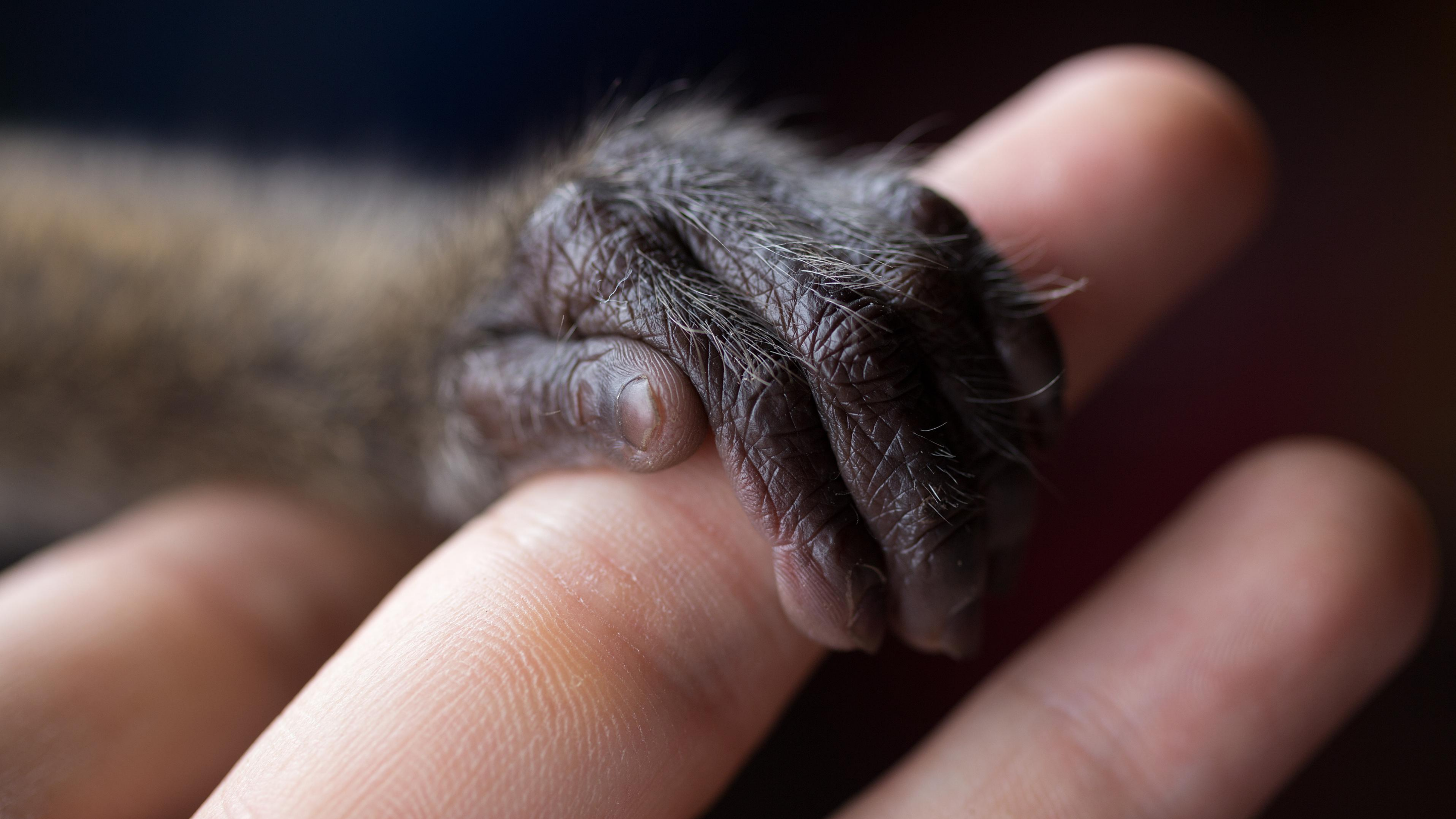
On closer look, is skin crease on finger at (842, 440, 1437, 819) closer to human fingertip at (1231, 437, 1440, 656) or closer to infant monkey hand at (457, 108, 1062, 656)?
human fingertip at (1231, 437, 1440, 656)

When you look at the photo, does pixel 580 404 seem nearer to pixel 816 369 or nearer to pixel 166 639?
pixel 816 369

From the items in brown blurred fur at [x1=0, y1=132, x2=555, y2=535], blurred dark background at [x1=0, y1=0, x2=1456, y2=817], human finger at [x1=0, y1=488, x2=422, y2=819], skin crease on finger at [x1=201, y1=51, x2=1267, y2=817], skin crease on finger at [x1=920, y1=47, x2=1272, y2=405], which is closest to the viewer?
skin crease on finger at [x1=201, y1=51, x2=1267, y2=817]

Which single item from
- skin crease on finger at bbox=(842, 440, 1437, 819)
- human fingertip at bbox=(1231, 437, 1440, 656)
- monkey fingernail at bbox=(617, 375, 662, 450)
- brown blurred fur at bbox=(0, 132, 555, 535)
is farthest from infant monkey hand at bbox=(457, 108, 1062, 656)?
human fingertip at bbox=(1231, 437, 1440, 656)

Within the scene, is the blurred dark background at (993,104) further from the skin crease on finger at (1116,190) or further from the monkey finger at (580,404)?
the monkey finger at (580,404)

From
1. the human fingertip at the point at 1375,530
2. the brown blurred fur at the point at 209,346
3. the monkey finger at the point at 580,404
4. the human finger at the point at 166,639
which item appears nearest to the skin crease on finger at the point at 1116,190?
the human fingertip at the point at 1375,530

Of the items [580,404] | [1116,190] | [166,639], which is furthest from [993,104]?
[166,639]

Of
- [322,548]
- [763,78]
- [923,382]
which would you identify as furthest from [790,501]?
[763,78]

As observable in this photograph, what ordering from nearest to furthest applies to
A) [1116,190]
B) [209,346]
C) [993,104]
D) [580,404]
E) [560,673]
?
[560,673], [580,404], [1116,190], [209,346], [993,104]
